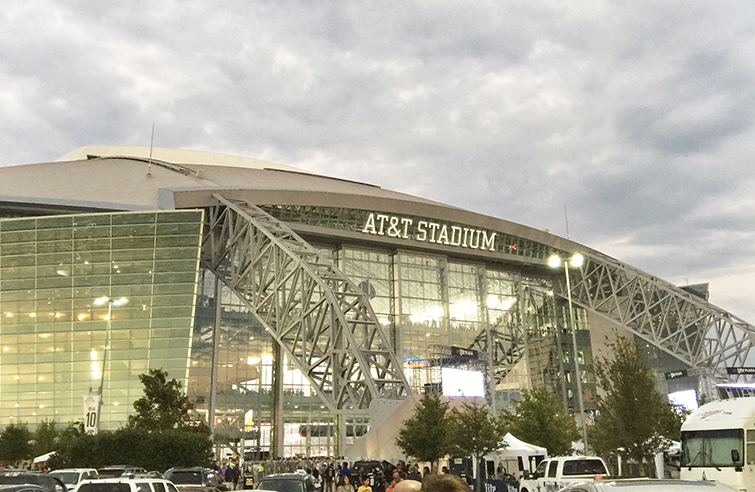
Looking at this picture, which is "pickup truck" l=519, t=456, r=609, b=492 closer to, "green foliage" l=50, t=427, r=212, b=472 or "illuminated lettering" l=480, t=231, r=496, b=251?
"green foliage" l=50, t=427, r=212, b=472

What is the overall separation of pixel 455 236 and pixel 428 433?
99.0ft

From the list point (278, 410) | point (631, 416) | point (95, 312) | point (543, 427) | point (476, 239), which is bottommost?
point (543, 427)

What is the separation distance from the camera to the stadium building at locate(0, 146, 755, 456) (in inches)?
1880

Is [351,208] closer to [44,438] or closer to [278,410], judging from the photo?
[278,410]

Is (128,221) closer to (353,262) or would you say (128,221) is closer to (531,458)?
(353,262)

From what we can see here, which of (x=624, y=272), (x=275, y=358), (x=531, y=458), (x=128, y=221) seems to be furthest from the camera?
(x=624, y=272)

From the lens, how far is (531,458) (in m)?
38.2

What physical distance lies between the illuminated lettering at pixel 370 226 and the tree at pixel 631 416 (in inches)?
1383

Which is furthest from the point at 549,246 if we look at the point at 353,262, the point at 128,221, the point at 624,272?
the point at 128,221

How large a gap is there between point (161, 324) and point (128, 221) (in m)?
7.37

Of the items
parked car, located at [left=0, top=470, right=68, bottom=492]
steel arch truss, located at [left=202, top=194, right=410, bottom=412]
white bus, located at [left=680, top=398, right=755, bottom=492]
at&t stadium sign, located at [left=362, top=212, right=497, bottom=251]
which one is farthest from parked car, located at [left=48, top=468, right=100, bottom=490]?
at&t stadium sign, located at [left=362, top=212, right=497, bottom=251]

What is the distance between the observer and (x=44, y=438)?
44.6m

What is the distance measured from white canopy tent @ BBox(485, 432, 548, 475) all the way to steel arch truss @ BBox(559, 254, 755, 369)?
30.7 m

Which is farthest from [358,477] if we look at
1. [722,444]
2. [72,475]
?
[722,444]
